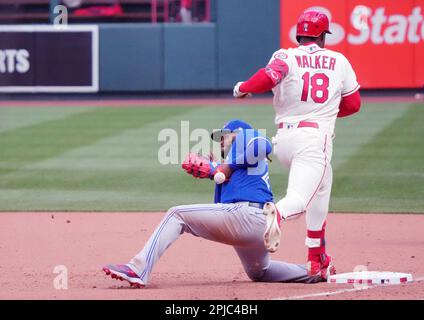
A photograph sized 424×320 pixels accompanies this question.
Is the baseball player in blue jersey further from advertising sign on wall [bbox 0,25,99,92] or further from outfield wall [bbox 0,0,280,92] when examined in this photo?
outfield wall [bbox 0,0,280,92]

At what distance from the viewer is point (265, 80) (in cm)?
646

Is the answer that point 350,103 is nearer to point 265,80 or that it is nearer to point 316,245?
point 265,80

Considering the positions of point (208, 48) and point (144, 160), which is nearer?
point (144, 160)

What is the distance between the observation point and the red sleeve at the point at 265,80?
6.45 m

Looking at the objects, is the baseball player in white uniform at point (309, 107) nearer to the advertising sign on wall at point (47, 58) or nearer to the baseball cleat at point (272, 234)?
the baseball cleat at point (272, 234)

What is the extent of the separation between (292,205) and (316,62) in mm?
1024

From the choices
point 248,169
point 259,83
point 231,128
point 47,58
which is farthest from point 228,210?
point 47,58

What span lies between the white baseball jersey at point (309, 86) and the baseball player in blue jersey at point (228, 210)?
1.31ft

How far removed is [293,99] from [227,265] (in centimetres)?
152

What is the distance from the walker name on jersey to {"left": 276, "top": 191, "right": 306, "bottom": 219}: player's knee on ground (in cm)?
87

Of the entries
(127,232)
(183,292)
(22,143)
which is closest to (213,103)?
(22,143)

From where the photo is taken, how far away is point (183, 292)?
6.26m

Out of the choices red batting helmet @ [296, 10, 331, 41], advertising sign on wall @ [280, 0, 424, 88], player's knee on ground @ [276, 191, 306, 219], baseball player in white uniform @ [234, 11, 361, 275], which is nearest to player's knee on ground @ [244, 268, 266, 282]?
Answer: baseball player in white uniform @ [234, 11, 361, 275]

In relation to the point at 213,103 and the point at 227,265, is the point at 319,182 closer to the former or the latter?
the point at 227,265
